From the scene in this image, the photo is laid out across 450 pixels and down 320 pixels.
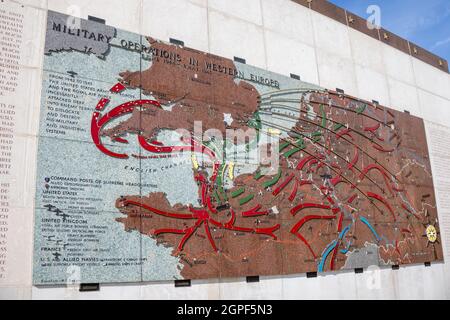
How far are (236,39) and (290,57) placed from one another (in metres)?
1.19

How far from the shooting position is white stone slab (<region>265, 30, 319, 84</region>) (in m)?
6.98

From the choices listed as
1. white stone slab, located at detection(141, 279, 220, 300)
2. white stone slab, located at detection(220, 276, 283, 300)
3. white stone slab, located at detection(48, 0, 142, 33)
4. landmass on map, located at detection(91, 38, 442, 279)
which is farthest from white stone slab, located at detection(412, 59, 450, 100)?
white stone slab, located at detection(141, 279, 220, 300)

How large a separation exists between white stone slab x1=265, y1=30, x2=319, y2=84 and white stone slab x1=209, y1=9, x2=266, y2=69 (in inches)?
7.8

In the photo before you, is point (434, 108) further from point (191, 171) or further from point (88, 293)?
point (88, 293)

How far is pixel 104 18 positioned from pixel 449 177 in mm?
8531

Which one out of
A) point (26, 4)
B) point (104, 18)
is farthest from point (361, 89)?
point (26, 4)

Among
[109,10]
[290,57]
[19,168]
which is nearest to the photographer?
[19,168]

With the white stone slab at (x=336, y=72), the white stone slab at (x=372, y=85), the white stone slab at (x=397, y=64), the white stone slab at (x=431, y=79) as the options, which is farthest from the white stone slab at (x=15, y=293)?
the white stone slab at (x=431, y=79)

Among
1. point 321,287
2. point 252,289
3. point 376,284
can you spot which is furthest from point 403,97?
point 252,289

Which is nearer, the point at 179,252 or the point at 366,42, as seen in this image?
the point at 179,252

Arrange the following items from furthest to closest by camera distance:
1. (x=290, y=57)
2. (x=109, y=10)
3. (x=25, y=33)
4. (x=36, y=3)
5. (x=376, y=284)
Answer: (x=376, y=284) < (x=290, y=57) < (x=109, y=10) < (x=36, y=3) < (x=25, y=33)

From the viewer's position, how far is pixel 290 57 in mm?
7246

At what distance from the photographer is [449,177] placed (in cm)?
991

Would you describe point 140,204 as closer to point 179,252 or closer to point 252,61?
point 179,252
